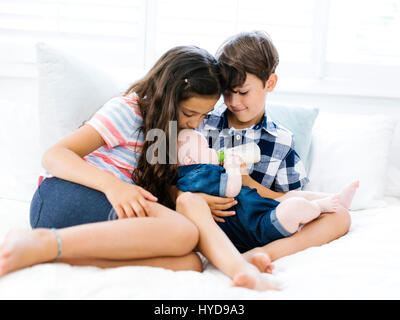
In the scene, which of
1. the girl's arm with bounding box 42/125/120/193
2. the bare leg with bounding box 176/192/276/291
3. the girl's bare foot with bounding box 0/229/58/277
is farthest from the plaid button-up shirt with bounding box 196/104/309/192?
the girl's bare foot with bounding box 0/229/58/277

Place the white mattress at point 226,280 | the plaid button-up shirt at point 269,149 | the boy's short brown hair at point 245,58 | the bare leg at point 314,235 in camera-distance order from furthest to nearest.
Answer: the plaid button-up shirt at point 269,149
the boy's short brown hair at point 245,58
the bare leg at point 314,235
the white mattress at point 226,280

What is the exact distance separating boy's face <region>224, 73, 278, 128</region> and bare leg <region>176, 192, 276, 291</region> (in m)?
0.35

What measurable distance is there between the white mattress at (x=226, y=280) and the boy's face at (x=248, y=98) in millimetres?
459

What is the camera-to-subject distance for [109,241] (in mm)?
867

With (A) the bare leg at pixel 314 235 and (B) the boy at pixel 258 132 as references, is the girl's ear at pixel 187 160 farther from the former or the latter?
(A) the bare leg at pixel 314 235

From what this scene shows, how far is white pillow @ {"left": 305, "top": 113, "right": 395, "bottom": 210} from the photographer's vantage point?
1521mm

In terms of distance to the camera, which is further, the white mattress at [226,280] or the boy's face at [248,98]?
the boy's face at [248,98]

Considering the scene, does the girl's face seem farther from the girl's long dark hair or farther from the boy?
the boy

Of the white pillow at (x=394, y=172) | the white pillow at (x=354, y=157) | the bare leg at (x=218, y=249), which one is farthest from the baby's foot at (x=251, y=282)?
the white pillow at (x=394, y=172)

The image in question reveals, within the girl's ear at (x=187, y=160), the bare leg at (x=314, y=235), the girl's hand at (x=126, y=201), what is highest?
the girl's ear at (x=187, y=160)

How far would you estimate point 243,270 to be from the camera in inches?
33.9

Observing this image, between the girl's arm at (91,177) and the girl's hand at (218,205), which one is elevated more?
the girl's arm at (91,177)

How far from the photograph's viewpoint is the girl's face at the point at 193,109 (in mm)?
1149
